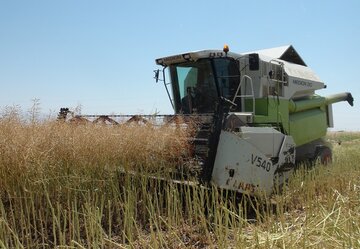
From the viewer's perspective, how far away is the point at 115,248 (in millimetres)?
2953

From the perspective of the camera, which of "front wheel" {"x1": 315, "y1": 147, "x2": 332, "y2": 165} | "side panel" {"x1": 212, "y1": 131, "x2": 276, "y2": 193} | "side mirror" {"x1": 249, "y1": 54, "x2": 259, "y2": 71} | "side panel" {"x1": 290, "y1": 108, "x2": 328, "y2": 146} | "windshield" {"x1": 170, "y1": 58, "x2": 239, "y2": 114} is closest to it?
"side panel" {"x1": 212, "y1": 131, "x2": 276, "y2": 193}

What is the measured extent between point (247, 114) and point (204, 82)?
3.04 ft

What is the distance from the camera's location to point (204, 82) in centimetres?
537

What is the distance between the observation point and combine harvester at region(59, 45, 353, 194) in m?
3.97

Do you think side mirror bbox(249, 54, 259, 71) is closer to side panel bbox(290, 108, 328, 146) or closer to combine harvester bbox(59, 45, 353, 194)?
combine harvester bbox(59, 45, 353, 194)

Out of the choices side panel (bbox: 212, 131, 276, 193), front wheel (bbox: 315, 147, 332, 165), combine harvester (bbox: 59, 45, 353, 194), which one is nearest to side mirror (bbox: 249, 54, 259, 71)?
combine harvester (bbox: 59, 45, 353, 194)

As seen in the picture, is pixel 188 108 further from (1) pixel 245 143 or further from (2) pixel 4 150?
(2) pixel 4 150

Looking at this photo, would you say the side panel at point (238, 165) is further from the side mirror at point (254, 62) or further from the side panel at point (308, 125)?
the side panel at point (308, 125)

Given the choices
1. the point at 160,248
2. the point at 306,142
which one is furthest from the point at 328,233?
the point at 306,142

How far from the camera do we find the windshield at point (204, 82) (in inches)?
205

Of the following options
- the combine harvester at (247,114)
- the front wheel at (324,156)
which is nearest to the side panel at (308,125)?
the combine harvester at (247,114)

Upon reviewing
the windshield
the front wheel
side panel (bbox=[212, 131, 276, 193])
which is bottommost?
the front wheel

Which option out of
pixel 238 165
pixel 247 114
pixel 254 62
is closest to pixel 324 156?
pixel 247 114

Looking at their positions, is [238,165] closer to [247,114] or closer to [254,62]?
[247,114]
